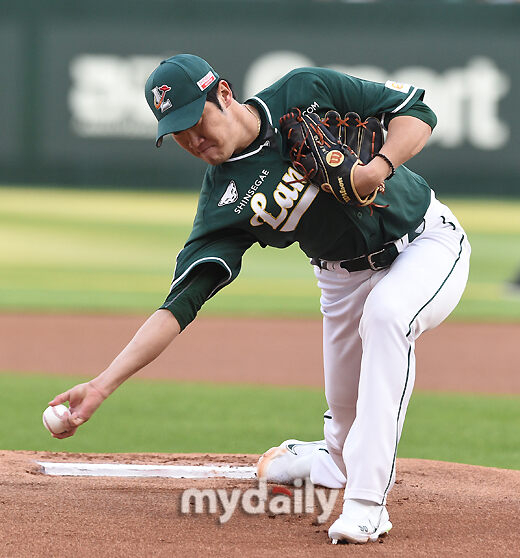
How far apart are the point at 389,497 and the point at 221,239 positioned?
1160 mm

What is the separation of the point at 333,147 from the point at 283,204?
A: 0.78 feet

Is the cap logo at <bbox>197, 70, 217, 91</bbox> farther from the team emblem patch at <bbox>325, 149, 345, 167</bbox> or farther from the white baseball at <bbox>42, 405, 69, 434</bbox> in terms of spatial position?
the white baseball at <bbox>42, 405, 69, 434</bbox>

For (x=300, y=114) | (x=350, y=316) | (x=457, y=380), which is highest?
(x=300, y=114)

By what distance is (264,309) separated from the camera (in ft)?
33.2

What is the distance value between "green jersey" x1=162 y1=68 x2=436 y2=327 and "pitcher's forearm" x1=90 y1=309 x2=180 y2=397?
0.05 metres

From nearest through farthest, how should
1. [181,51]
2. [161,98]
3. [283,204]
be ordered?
[161,98], [283,204], [181,51]

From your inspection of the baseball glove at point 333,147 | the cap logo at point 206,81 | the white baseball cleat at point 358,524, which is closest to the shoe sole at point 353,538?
the white baseball cleat at point 358,524

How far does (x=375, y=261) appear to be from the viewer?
3305 millimetres

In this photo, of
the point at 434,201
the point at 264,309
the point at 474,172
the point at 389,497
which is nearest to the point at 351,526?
the point at 389,497

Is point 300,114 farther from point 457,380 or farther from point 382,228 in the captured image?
point 457,380

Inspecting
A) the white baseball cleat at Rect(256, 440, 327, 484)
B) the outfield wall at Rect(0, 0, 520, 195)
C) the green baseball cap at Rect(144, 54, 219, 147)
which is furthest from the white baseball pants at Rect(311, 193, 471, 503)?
the outfield wall at Rect(0, 0, 520, 195)

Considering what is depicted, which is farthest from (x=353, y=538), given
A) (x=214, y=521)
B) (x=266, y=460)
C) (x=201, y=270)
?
(x=266, y=460)

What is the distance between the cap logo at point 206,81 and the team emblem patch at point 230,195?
1.05 feet

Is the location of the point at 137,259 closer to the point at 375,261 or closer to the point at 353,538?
the point at 375,261
